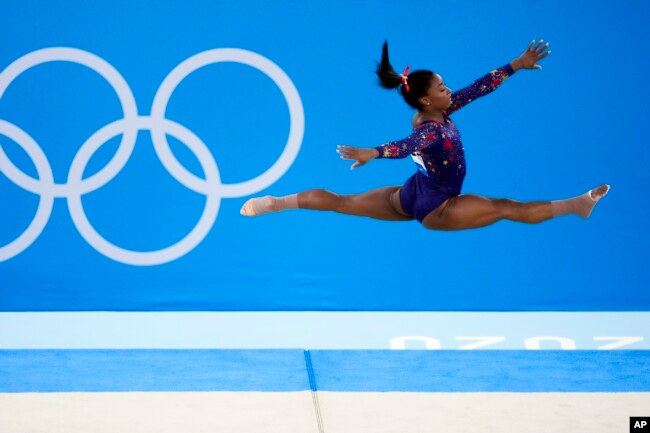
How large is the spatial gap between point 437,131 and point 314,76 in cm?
319

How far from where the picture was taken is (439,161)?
5.27 metres

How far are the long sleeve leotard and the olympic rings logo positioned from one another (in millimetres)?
2990

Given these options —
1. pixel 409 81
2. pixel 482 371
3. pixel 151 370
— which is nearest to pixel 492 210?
pixel 409 81

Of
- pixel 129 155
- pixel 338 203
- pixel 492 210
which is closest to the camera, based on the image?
pixel 492 210

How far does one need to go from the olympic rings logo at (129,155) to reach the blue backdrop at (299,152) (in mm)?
Answer: 17

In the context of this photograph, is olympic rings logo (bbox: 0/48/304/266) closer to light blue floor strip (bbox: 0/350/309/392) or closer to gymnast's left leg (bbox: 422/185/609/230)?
light blue floor strip (bbox: 0/350/309/392)

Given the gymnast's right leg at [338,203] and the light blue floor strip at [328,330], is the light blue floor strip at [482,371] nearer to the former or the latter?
the light blue floor strip at [328,330]

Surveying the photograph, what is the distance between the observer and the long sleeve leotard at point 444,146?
5.13 metres

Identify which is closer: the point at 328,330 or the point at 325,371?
the point at 325,371

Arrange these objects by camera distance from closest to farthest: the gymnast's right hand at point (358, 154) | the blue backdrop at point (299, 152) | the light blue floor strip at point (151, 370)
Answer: the gymnast's right hand at point (358, 154), the light blue floor strip at point (151, 370), the blue backdrop at point (299, 152)

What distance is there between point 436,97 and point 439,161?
0.32 metres

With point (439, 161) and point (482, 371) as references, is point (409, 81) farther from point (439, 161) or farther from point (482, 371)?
point (482, 371)
